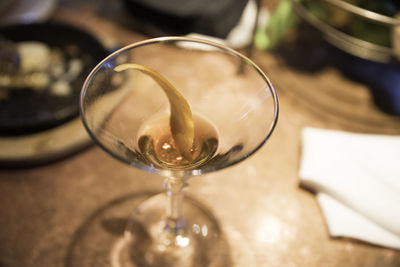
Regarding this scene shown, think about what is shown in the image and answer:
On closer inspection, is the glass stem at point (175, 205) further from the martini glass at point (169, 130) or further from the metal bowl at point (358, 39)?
the metal bowl at point (358, 39)

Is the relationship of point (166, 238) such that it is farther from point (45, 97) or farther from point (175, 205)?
point (45, 97)

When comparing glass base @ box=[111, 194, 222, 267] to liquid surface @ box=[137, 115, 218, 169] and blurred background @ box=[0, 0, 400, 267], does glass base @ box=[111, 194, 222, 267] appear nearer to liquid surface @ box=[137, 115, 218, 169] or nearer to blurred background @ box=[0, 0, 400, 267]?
blurred background @ box=[0, 0, 400, 267]

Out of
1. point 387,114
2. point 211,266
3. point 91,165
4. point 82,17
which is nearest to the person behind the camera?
point 211,266

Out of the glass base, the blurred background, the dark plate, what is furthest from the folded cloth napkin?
the dark plate

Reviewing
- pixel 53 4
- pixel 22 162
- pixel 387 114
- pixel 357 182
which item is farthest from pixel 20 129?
pixel 387 114

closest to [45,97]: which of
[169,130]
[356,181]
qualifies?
[169,130]

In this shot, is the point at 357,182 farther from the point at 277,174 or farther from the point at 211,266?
the point at 211,266
